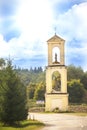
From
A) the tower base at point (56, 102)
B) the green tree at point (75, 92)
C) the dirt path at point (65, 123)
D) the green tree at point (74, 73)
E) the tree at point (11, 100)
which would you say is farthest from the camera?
the green tree at point (74, 73)

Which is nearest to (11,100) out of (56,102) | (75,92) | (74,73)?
(56,102)

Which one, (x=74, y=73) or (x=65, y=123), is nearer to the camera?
(x=65, y=123)

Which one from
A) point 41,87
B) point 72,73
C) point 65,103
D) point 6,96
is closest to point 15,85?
point 6,96

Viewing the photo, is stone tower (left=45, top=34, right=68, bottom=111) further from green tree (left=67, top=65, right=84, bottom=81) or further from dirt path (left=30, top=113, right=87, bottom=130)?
green tree (left=67, top=65, right=84, bottom=81)

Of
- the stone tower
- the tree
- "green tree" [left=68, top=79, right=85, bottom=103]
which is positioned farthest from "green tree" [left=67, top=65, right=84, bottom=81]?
the tree

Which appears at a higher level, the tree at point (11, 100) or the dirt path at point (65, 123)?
the tree at point (11, 100)

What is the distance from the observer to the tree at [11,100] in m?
34.7

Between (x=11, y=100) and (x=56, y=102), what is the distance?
3205 cm

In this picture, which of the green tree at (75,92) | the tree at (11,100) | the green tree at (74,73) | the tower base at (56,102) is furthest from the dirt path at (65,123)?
the green tree at (74,73)

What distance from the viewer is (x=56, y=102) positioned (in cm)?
6662

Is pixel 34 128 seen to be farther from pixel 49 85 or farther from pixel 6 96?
pixel 49 85

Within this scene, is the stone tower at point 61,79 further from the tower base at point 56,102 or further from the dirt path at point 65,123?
the dirt path at point 65,123

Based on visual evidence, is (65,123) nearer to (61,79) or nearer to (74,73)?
(61,79)

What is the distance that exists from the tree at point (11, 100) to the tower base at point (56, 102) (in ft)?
100
